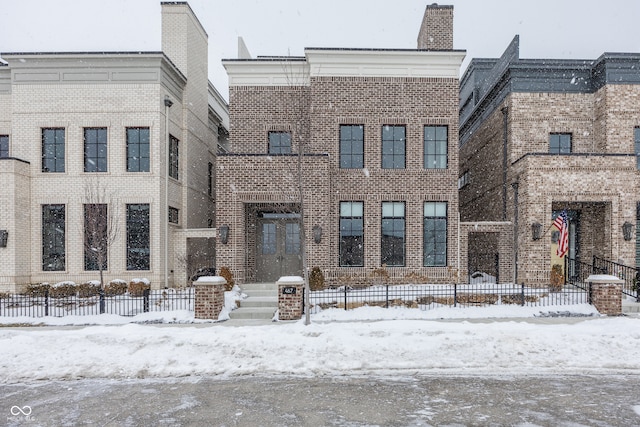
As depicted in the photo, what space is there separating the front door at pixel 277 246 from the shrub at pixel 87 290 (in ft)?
19.1

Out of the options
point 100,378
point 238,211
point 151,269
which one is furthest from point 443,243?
point 100,378

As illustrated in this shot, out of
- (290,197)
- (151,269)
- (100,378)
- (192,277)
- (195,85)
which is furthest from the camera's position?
(195,85)

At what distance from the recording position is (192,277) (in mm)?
16844

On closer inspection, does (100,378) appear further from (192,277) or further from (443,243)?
(443,243)

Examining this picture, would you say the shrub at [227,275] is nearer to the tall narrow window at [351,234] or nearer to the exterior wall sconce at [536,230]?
the tall narrow window at [351,234]

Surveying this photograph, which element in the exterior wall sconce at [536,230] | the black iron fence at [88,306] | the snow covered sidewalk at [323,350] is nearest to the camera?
the snow covered sidewalk at [323,350]

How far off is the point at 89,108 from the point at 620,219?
21.1 m

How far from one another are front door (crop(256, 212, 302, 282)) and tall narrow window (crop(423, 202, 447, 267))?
5174mm

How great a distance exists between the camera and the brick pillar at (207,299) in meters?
11.0

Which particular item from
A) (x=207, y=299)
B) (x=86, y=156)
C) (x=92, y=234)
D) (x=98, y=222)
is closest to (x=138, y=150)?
(x=86, y=156)

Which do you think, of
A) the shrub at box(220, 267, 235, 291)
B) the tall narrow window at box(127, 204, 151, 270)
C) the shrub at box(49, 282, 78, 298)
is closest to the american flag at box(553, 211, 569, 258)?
the shrub at box(220, 267, 235, 291)

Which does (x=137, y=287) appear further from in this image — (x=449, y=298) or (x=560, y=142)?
(x=560, y=142)

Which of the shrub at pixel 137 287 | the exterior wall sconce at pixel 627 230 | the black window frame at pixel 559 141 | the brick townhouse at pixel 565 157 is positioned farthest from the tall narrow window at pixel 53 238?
the exterior wall sconce at pixel 627 230

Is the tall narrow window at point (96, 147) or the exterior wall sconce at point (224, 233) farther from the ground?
the tall narrow window at point (96, 147)
